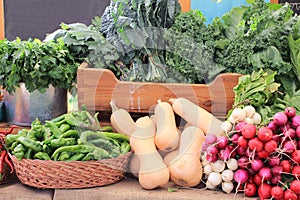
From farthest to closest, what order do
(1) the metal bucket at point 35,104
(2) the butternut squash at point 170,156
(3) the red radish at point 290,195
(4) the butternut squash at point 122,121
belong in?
1. (1) the metal bucket at point 35,104
2. (4) the butternut squash at point 122,121
3. (2) the butternut squash at point 170,156
4. (3) the red radish at point 290,195

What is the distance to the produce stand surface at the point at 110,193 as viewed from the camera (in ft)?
5.65

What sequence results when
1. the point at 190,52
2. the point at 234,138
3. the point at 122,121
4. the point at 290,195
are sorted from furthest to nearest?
the point at 190,52, the point at 122,121, the point at 234,138, the point at 290,195

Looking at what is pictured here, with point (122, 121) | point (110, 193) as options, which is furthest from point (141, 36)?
point (110, 193)

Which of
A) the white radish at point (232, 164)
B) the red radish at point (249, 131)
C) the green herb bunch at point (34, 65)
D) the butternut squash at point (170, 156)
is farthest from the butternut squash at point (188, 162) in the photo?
the green herb bunch at point (34, 65)

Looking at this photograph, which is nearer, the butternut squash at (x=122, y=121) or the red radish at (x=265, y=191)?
the red radish at (x=265, y=191)

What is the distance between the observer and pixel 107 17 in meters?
2.21

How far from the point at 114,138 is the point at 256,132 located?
57 centimetres

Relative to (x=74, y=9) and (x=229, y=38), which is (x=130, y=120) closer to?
A: (x=229, y=38)

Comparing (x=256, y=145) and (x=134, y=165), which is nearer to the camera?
(x=256, y=145)

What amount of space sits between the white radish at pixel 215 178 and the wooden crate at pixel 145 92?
0.36 metres

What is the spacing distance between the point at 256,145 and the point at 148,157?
43cm

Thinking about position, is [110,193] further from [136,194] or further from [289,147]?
[289,147]

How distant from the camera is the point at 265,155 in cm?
166

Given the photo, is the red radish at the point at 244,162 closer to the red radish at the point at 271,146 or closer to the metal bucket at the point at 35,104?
the red radish at the point at 271,146
